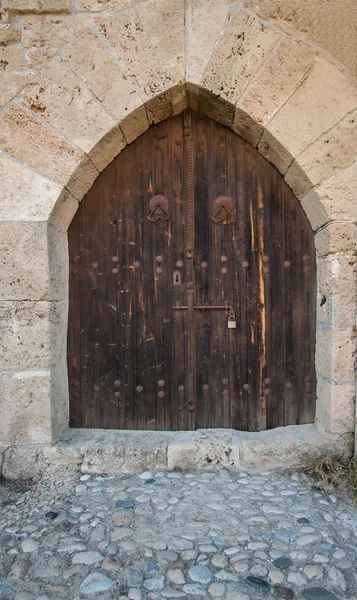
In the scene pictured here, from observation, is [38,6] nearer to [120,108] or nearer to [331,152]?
[120,108]

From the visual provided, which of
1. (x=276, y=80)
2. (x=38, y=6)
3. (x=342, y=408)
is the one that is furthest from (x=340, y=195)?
(x=38, y=6)

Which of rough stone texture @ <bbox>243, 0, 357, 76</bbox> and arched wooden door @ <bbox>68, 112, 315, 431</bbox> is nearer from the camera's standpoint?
rough stone texture @ <bbox>243, 0, 357, 76</bbox>

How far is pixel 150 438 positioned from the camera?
224 cm

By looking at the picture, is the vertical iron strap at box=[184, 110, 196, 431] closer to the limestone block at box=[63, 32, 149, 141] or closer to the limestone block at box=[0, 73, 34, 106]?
the limestone block at box=[63, 32, 149, 141]

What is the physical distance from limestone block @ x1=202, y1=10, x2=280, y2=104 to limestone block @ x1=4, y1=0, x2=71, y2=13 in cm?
83

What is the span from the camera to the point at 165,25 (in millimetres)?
2070

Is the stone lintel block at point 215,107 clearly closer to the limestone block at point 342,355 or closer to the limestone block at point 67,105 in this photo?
the limestone block at point 67,105

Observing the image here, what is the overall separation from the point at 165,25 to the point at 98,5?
37cm

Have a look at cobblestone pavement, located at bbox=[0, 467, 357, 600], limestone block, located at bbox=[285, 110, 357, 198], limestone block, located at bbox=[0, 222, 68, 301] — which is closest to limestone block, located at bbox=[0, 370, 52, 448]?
cobblestone pavement, located at bbox=[0, 467, 357, 600]

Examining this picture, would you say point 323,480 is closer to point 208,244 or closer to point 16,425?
point 208,244

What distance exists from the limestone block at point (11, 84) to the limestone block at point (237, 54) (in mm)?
968

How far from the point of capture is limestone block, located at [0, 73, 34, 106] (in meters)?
2.09

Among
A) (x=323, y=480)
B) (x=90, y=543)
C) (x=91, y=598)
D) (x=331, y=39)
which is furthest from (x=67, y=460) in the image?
(x=331, y=39)

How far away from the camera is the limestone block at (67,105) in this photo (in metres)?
2.09
